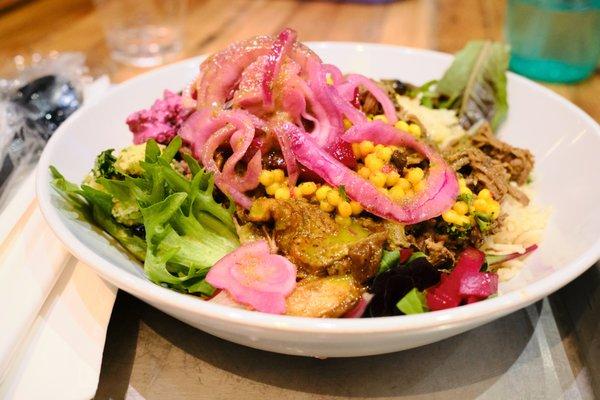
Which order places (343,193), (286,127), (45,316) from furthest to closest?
1. (286,127)
2. (343,193)
3. (45,316)

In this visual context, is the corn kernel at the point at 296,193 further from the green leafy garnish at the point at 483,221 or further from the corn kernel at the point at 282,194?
the green leafy garnish at the point at 483,221

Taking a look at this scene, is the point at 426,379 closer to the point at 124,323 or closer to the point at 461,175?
the point at 461,175

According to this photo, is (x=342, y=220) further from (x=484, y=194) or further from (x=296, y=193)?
(x=484, y=194)

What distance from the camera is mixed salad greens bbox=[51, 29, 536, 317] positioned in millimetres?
1576

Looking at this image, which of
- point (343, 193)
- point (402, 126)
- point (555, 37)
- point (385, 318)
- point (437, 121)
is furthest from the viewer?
point (555, 37)

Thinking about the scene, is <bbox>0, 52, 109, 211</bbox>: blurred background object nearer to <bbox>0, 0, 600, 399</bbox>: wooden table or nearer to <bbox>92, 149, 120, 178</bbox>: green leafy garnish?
<bbox>92, 149, 120, 178</bbox>: green leafy garnish

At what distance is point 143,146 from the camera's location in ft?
6.54

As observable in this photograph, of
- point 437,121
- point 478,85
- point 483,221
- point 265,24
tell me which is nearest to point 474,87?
point 478,85

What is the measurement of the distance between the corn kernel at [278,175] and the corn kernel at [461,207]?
1.97 ft

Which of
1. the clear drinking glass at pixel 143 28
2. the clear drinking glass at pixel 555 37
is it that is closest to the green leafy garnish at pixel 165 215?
the clear drinking glass at pixel 143 28

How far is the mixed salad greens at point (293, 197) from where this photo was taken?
158 centimetres

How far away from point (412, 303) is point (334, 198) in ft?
1.50

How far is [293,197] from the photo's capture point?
1.85 meters

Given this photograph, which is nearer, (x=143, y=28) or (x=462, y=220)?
(x=462, y=220)
